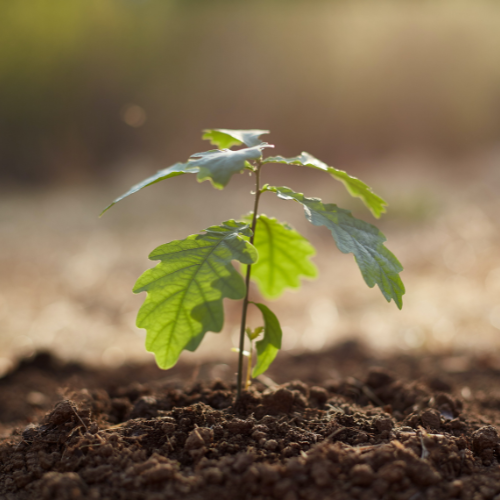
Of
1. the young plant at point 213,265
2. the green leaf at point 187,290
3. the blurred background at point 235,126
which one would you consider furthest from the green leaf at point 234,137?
the blurred background at point 235,126

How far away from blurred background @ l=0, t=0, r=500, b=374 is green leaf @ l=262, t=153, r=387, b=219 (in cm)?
260

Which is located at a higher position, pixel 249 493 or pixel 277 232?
pixel 277 232

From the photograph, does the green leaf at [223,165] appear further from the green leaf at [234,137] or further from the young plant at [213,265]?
the green leaf at [234,137]

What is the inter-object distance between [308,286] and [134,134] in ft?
16.1

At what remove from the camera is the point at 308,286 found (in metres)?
3.84

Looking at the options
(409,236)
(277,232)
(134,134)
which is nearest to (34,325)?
(277,232)

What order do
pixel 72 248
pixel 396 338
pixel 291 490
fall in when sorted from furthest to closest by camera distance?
1. pixel 72 248
2. pixel 396 338
3. pixel 291 490

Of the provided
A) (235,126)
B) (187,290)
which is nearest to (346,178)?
(187,290)

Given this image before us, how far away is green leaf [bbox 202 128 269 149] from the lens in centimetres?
112

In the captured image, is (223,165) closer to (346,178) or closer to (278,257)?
(346,178)

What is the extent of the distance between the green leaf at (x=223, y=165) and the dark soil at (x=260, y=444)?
0.59 meters

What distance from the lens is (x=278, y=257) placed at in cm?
144

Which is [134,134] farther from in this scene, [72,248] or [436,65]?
[436,65]

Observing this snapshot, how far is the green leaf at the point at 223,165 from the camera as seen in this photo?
2.77 ft
